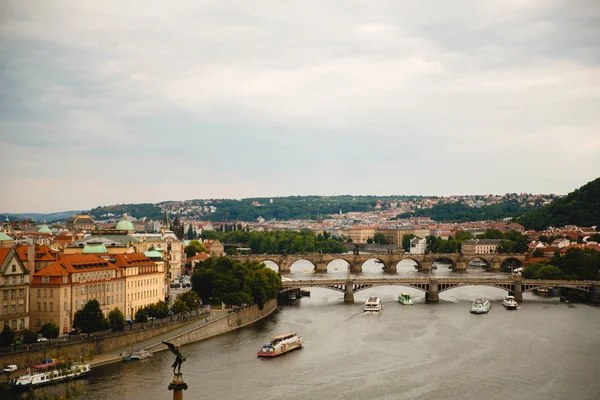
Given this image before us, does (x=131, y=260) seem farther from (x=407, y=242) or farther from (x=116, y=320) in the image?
(x=407, y=242)

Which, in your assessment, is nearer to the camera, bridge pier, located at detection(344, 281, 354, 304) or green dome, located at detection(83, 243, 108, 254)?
green dome, located at detection(83, 243, 108, 254)

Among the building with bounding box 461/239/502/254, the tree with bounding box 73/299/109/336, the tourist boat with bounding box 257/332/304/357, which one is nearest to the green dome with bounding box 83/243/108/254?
the tree with bounding box 73/299/109/336

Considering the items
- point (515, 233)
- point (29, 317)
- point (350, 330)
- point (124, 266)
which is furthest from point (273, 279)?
point (515, 233)

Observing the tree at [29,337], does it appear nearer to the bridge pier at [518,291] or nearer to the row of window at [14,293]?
the row of window at [14,293]

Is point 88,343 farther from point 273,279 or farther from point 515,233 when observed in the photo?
point 515,233

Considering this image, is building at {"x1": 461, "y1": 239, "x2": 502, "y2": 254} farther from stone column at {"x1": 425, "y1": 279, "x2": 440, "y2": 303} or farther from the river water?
the river water

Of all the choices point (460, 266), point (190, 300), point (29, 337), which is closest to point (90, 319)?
point (29, 337)
